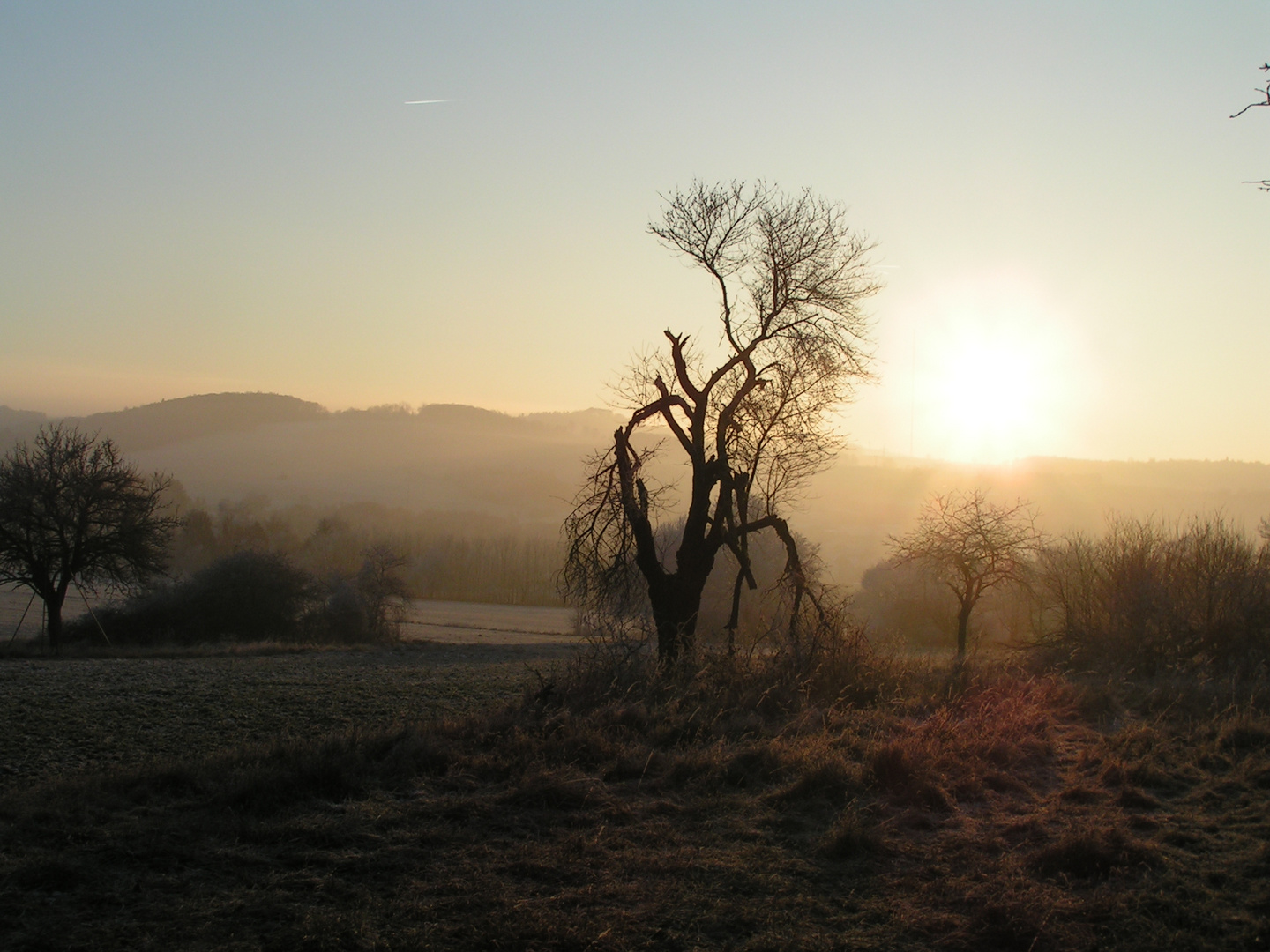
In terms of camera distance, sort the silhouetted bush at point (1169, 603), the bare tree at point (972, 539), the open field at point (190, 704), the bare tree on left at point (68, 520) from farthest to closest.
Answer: the bare tree at point (972, 539)
the bare tree on left at point (68, 520)
the silhouetted bush at point (1169, 603)
the open field at point (190, 704)

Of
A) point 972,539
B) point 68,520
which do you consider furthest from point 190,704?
point 972,539

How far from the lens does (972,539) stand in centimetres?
2469

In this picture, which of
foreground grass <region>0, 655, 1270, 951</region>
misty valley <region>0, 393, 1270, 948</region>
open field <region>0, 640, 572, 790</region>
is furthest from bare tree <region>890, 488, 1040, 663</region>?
foreground grass <region>0, 655, 1270, 951</region>

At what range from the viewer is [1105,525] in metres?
21.7

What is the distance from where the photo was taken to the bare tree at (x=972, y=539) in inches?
965

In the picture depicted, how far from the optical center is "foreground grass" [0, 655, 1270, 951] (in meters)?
4.14

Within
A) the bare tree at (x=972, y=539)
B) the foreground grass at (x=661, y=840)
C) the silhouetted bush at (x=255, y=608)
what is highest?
the bare tree at (x=972, y=539)

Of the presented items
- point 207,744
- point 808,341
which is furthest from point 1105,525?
point 207,744

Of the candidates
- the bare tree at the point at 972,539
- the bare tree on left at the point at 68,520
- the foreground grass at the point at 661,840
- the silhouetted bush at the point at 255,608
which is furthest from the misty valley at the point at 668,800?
the silhouetted bush at the point at 255,608

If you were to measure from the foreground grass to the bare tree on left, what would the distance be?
71.3 ft

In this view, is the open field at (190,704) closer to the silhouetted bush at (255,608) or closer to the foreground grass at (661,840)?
the foreground grass at (661,840)

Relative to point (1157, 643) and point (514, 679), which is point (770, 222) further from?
point (1157, 643)

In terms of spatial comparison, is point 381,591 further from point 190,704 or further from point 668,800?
point 668,800

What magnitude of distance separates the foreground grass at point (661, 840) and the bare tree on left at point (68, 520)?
2172 centimetres
